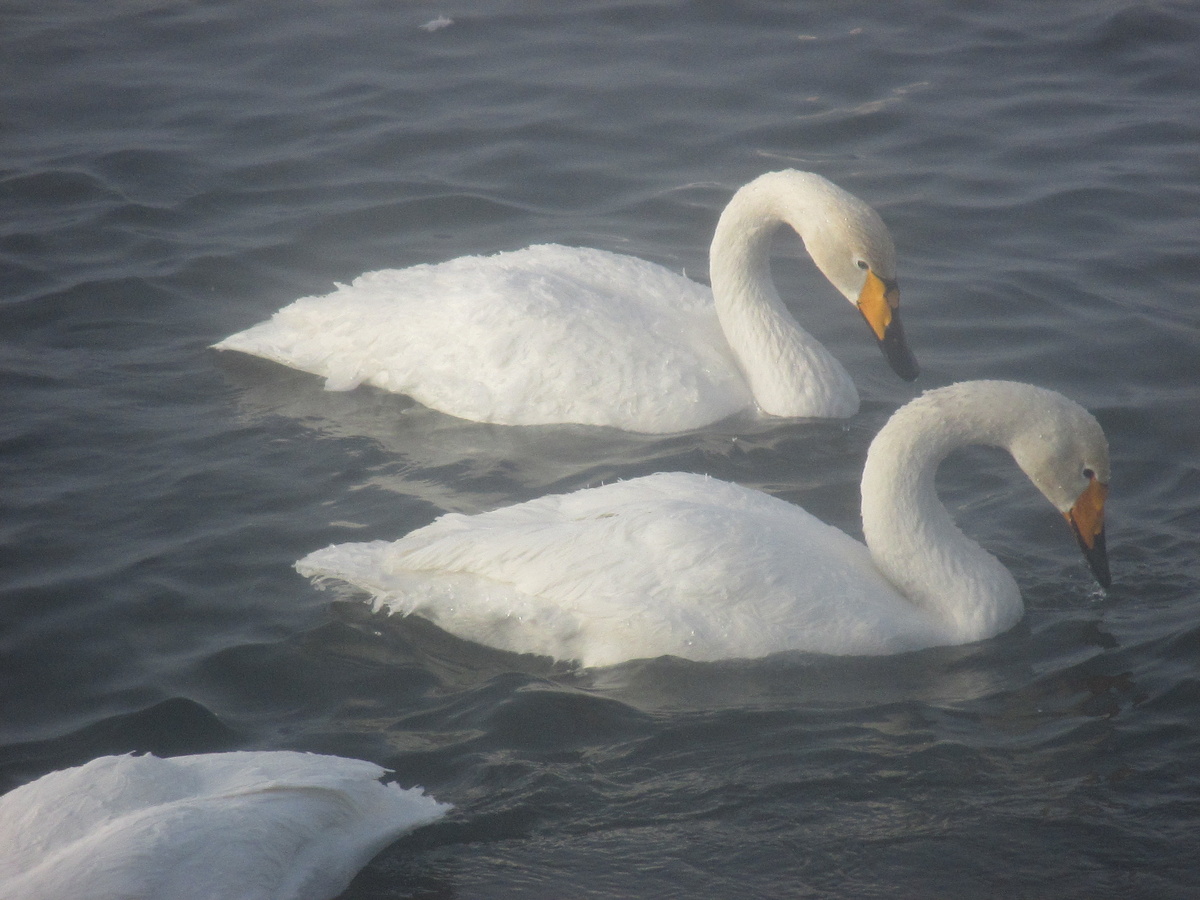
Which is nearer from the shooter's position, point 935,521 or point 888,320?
point 935,521

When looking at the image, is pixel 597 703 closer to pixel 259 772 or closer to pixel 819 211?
pixel 259 772

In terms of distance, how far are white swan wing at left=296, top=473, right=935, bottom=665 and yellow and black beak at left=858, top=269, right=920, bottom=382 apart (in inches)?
82.7

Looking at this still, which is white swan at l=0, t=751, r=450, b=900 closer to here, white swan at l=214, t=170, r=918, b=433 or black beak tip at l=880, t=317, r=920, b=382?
white swan at l=214, t=170, r=918, b=433

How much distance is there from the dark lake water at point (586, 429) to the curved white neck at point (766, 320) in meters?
0.23

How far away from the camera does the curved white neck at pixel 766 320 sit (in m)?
8.03

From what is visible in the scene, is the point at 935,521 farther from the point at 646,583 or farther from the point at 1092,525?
→ the point at 646,583

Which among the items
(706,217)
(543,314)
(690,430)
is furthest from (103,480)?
(706,217)

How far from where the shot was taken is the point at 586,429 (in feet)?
25.4

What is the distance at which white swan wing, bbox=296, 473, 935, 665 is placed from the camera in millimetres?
5598

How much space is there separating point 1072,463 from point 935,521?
26.6 inches

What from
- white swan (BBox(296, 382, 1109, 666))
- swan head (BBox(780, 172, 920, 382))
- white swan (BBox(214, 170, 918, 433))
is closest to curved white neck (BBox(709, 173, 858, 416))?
white swan (BBox(214, 170, 918, 433))

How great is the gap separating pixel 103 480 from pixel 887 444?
13.6ft

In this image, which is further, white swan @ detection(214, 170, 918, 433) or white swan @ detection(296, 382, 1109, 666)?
white swan @ detection(214, 170, 918, 433)

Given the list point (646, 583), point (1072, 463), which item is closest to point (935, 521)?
point (1072, 463)
